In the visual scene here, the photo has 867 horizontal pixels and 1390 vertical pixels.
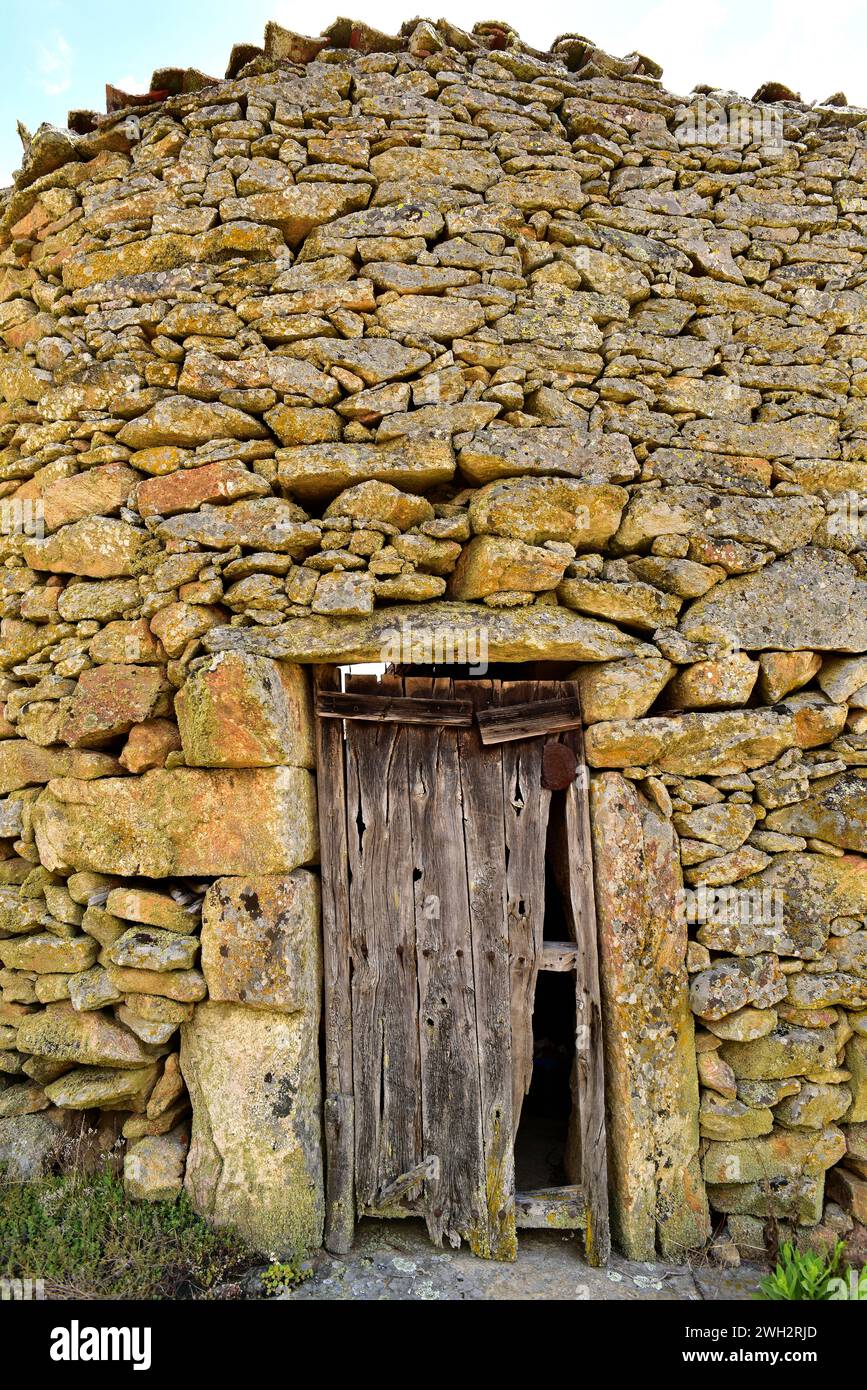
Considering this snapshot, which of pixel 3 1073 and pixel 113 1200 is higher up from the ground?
pixel 3 1073

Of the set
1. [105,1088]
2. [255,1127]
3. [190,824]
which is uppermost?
[190,824]

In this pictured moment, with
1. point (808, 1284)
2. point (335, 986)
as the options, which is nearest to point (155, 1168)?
point (335, 986)

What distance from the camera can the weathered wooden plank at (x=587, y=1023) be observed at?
2879mm

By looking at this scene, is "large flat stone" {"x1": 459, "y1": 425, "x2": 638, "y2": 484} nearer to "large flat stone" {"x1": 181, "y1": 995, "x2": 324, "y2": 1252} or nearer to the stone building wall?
the stone building wall

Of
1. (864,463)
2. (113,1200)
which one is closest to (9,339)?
(113,1200)

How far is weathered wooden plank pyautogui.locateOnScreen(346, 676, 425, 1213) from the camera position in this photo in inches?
115

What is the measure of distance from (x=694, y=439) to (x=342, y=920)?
2.55 m

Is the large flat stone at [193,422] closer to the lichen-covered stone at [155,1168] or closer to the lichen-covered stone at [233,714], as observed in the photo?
the lichen-covered stone at [233,714]

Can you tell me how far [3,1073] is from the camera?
10.1ft

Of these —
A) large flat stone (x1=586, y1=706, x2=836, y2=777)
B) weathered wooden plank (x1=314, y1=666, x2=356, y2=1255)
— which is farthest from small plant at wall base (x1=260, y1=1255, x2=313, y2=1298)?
large flat stone (x1=586, y1=706, x2=836, y2=777)

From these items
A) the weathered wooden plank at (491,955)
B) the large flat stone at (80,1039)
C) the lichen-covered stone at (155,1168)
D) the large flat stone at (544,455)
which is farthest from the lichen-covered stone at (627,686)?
the lichen-covered stone at (155,1168)

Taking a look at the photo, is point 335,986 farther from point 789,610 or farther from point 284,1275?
point 789,610

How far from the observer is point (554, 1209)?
115 inches
